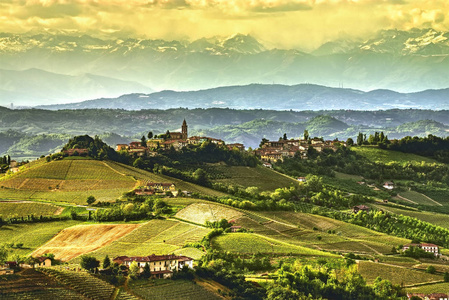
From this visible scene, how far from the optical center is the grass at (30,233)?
70.6 metres

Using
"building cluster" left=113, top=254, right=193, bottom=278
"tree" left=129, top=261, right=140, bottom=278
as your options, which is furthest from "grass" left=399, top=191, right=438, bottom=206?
"tree" left=129, top=261, right=140, bottom=278

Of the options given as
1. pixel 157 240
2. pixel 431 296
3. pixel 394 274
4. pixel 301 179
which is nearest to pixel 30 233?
pixel 157 240

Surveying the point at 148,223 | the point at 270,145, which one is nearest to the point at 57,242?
the point at 148,223

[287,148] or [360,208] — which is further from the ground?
[287,148]

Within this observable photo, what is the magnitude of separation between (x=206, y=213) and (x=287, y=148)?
7085 centimetres

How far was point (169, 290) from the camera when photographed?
51000 mm

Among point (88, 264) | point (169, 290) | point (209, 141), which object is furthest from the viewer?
point (209, 141)

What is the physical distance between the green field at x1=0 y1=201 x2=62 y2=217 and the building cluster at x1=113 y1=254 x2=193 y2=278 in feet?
96.8

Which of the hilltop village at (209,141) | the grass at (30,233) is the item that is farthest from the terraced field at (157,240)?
the hilltop village at (209,141)

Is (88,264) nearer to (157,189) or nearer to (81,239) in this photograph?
(81,239)

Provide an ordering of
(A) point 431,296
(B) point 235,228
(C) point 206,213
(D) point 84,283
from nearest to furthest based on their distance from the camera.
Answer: (D) point 84,283
(A) point 431,296
(B) point 235,228
(C) point 206,213

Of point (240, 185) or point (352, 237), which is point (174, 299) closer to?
point (352, 237)

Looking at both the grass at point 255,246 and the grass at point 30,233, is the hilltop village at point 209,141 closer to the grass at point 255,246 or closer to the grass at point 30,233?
the grass at point 30,233

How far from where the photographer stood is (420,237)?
85.2 meters
